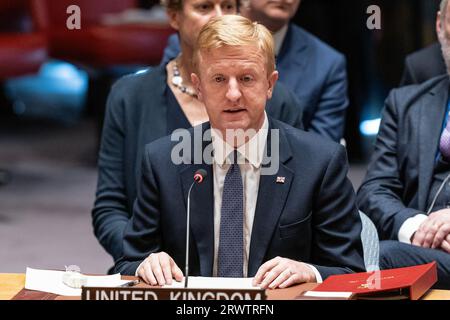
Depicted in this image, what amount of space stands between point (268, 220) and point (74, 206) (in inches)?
165

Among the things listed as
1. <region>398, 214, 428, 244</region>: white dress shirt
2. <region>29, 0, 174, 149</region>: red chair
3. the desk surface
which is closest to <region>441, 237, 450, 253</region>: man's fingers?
<region>398, 214, 428, 244</region>: white dress shirt

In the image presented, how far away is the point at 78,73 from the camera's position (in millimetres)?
10484

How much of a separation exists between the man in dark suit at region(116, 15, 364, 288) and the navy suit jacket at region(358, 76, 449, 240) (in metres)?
0.81

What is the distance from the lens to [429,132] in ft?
12.5

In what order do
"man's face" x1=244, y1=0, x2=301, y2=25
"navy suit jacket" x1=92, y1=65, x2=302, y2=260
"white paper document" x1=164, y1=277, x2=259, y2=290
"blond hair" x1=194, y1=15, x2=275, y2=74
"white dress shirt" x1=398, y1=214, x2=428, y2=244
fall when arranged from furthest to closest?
"man's face" x1=244, y1=0, x2=301, y2=25, "navy suit jacket" x1=92, y1=65, x2=302, y2=260, "white dress shirt" x1=398, y1=214, x2=428, y2=244, "blond hair" x1=194, y1=15, x2=275, y2=74, "white paper document" x1=164, y1=277, x2=259, y2=290

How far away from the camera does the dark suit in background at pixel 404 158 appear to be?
12.3 ft

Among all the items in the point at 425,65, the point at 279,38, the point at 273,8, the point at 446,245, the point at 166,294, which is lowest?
the point at 446,245

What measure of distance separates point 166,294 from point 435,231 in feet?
4.56

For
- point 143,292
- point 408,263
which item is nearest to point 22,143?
point 408,263

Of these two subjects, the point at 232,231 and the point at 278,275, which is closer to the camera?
the point at 278,275

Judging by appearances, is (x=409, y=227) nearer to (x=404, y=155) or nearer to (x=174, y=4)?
(x=404, y=155)

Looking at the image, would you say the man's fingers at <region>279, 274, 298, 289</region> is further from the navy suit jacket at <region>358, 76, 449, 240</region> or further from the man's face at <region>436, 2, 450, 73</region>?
the man's face at <region>436, 2, 450, 73</region>

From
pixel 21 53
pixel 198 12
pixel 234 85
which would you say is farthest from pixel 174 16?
pixel 21 53

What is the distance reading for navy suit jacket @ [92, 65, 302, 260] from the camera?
373 cm
